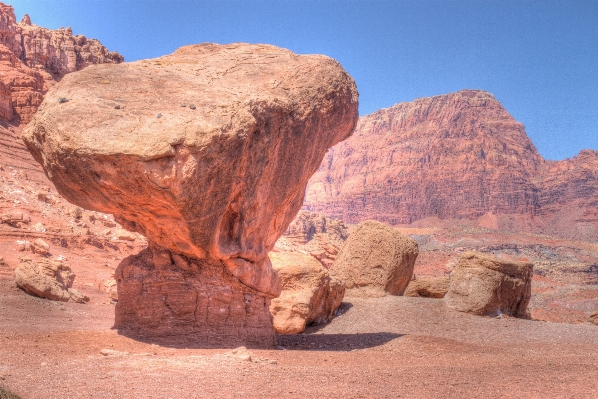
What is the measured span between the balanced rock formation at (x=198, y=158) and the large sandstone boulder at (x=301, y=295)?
9.65 ft

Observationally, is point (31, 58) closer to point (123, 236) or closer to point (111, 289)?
point (123, 236)

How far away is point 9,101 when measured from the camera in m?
41.8

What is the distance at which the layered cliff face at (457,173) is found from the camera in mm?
117562

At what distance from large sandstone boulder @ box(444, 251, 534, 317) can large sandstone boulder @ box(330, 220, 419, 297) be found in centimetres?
160

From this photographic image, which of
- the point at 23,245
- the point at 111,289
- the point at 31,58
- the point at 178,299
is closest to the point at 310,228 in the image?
the point at 31,58

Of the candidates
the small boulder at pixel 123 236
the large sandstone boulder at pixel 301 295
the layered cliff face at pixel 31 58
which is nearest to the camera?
the large sandstone boulder at pixel 301 295

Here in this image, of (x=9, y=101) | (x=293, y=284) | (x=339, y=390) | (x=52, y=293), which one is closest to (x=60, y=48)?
(x=9, y=101)

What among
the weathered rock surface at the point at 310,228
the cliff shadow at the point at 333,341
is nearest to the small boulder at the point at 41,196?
the cliff shadow at the point at 333,341

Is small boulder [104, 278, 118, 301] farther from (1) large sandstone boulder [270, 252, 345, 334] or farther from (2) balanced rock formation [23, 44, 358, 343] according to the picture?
(2) balanced rock formation [23, 44, 358, 343]

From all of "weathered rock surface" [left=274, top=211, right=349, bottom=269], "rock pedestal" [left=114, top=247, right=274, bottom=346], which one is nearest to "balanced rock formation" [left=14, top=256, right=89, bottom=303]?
"rock pedestal" [left=114, top=247, right=274, bottom=346]

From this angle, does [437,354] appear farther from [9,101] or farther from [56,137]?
[9,101]

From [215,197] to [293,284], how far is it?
636 centimetres

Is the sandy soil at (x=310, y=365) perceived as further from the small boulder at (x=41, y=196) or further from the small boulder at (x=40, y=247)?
the small boulder at (x=41, y=196)

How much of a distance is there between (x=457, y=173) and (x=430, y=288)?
116 meters
